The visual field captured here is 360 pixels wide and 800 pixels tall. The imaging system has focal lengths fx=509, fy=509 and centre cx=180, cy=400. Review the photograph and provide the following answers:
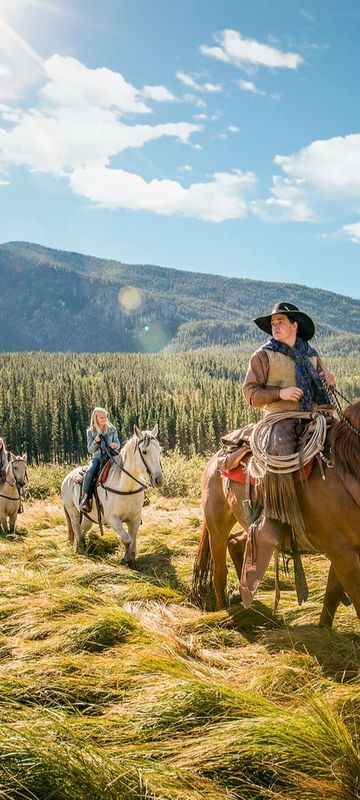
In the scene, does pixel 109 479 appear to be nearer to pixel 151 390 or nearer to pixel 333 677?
pixel 333 677

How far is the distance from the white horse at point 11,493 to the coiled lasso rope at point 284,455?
31.3 feet

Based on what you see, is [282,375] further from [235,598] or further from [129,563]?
[129,563]

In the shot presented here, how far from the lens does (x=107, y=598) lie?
5547 millimetres

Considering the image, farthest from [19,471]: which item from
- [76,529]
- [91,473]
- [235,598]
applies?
[235,598]

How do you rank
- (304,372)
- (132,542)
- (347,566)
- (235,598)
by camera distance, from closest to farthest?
(347,566) < (304,372) < (235,598) < (132,542)

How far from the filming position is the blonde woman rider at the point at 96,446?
9258 millimetres

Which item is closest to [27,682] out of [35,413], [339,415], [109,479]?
[339,415]

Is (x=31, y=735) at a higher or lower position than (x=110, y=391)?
higher

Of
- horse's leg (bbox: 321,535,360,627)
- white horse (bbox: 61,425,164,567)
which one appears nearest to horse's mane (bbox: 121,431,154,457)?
white horse (bbox: 61,425,164,567)

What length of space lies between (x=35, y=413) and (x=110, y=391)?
2546 centimetres

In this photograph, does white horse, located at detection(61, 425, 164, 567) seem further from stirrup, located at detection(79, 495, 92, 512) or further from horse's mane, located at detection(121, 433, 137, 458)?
stirrup, located at detection(79, 495, 92, 512)

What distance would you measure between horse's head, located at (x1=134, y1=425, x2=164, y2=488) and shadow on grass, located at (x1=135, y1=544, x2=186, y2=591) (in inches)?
44.0

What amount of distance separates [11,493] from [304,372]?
1029cm

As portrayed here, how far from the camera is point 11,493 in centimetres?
1301
